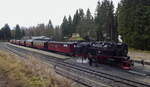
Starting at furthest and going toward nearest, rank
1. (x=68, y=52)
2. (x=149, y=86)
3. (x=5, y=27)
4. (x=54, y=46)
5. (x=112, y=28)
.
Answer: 1. (x=5, y=27)
2. (x=112, y=28)
3. (x=54, y=46)
4. (x=68, y=52)
5. (x=149, y=86)

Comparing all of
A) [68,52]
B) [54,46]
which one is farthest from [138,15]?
[54,46]

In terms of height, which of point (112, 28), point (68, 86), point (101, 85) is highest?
point (112, 28)

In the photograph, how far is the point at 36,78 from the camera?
10.1 metres

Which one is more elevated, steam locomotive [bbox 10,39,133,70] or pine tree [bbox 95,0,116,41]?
pine tree [bbox 95,0,116,41]

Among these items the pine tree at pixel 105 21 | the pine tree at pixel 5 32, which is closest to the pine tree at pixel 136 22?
the pine tree at pixel 105 21

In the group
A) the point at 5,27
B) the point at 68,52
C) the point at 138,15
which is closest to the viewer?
the point at 68,52

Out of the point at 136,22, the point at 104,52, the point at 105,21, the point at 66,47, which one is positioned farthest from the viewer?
the point at 105,21

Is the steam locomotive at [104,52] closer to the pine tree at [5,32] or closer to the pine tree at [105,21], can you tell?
the pine tree at [105,21]

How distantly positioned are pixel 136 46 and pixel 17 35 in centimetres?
10314

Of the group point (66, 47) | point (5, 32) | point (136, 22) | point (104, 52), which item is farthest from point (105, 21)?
point (5, 32)

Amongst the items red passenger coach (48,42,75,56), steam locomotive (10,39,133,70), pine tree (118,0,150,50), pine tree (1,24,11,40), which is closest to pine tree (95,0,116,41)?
pine tree (118,0,150,50)

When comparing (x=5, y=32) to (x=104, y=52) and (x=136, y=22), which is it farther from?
(x=104, y=52)

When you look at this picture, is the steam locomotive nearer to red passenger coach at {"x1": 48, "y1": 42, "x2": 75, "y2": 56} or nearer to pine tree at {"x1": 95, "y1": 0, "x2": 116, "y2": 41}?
red passenger coach at {"x1": 48, "y1": 42, "x2": 75, "y2": 56}

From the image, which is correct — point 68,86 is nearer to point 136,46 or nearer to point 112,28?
point 136,46
